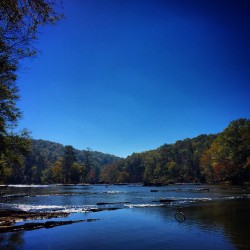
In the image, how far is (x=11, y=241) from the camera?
770 inches

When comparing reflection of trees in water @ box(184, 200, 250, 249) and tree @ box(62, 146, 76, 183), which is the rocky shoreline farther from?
tree @ box(62, 146, 76, 183)

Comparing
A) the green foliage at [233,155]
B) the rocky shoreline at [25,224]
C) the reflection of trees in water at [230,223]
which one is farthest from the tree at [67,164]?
the reflection of trees in water at [230,223]

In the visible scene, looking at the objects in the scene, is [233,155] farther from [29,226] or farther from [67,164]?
[29,226]

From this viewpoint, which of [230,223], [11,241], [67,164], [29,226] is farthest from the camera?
[67,164]

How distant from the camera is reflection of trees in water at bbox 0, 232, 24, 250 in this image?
18158 millimetres

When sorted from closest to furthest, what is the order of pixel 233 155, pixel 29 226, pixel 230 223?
1. pixel 29 226
2. pixel 230 223
3. pixel 233 155

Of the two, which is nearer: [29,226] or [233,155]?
[29,226]

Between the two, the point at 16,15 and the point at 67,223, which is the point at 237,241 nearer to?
the point at 67,223

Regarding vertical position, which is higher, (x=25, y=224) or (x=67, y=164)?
(x=67, y=164)

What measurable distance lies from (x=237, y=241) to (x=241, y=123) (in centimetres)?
12887

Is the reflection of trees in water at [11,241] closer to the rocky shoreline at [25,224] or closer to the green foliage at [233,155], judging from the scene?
the rocky shoreline at [25,224]

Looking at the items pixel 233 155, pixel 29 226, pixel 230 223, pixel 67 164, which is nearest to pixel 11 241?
pixel 29 226

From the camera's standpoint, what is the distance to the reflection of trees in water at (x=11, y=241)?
1816 cm

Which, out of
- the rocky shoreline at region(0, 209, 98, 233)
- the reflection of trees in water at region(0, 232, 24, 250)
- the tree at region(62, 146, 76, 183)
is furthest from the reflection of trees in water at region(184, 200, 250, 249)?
the tree at region(62, 146, 76, 183)
